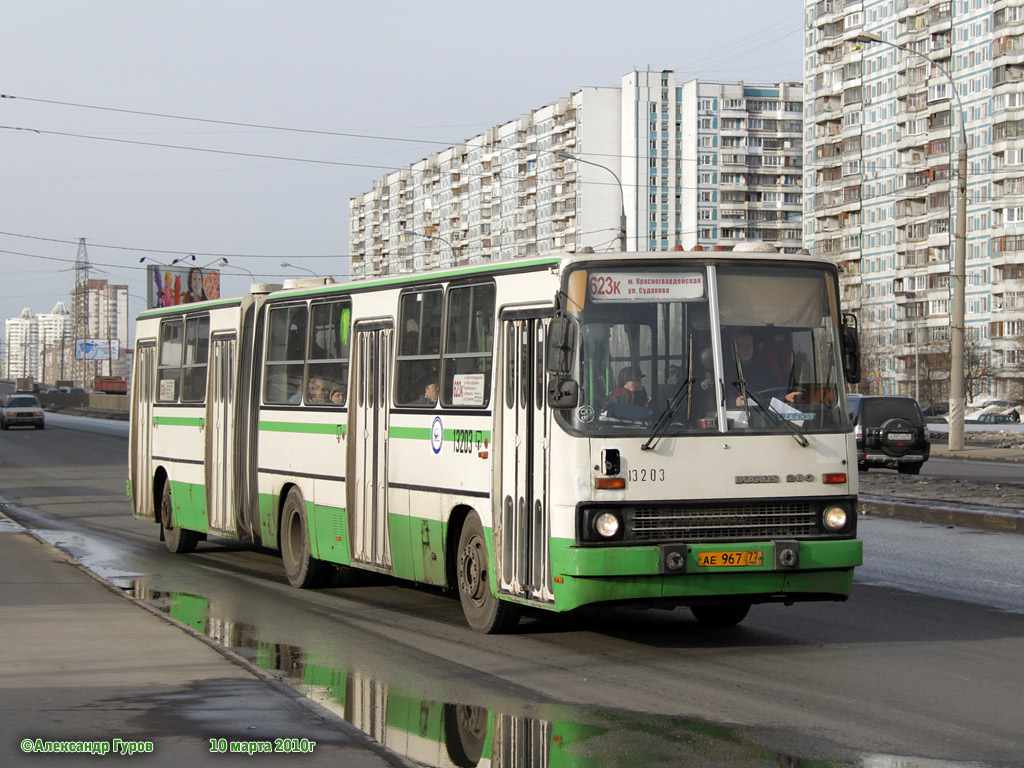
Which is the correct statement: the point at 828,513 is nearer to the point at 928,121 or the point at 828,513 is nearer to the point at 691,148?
the point at 928,121

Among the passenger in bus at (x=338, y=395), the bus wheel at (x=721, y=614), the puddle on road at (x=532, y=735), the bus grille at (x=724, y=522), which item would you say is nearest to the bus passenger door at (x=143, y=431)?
the passenger in bus at (x=338, y=395)

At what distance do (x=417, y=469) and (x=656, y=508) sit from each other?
2822mm

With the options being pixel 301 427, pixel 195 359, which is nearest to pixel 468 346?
pixel 301 427

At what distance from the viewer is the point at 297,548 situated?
1442 cm

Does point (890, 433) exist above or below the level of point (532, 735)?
above

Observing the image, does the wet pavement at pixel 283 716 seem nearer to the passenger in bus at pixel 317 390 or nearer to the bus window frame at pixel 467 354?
the bus window frame at pixel 467 354

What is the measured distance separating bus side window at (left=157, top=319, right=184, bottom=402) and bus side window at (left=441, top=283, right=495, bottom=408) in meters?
7.51

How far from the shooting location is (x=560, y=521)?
9.71m

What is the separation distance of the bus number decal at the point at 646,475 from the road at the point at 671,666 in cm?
121

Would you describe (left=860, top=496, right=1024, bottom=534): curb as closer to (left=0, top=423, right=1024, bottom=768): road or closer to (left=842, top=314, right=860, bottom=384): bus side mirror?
(left=0, top=423, right=1024, bottom=768): road

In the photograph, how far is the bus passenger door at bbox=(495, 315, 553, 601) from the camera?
Answer: 998 cm

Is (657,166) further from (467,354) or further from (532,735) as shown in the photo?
(532,735)

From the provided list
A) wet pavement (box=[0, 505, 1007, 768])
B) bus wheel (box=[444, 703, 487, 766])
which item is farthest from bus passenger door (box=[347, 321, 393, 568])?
bus wheel (box=[444, 703, 487, 766])

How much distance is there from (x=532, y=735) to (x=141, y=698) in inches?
83.0
